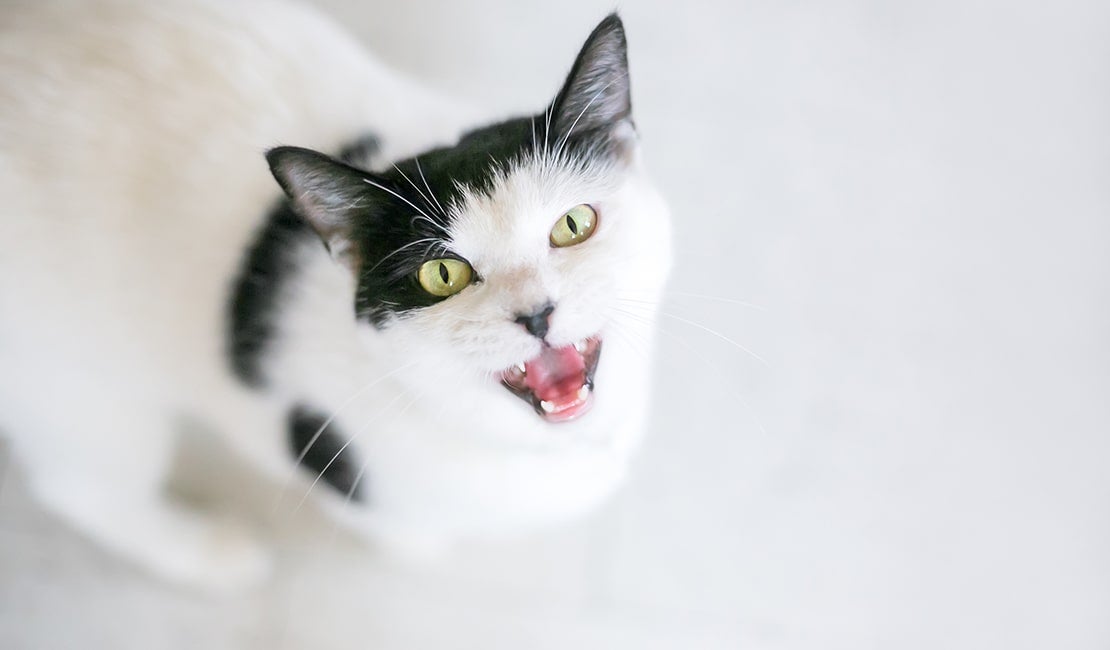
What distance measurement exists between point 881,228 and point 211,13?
1271 millimetres

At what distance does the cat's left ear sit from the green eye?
6.8 inches

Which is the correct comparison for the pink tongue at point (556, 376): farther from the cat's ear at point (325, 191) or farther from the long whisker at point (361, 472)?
the cat's ear at point (325, 191)

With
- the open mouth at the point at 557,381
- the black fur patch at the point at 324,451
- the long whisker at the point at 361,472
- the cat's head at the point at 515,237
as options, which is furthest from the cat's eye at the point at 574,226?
the black fur patch at the point at 324,451

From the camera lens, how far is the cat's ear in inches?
30.5

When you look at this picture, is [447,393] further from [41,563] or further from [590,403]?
[41,563]

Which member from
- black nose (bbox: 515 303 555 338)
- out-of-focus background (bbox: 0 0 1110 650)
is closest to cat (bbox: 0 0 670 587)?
black nose (bbox: 515 303 555 338)

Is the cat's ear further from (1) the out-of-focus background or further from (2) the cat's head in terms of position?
(1) the out-of-focus background

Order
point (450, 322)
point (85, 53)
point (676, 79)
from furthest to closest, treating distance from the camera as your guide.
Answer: point (676, 79) → point (85, 53) → point (450, 322)

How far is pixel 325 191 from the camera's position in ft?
2.67

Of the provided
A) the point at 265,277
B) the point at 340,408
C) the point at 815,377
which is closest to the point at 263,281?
the point at 265,277

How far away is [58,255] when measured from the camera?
98 cm

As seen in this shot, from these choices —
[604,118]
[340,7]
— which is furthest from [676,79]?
[604,118]

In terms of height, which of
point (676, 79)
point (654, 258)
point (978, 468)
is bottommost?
point (654, 258)

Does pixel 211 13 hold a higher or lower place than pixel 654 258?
higher
